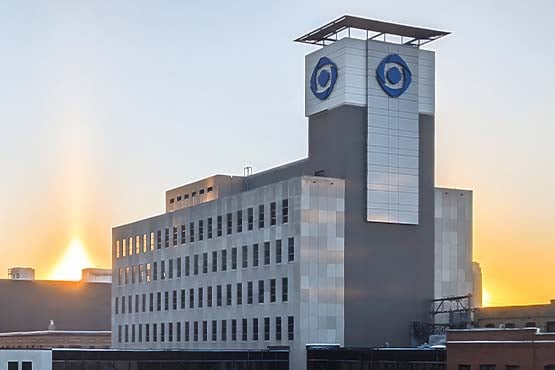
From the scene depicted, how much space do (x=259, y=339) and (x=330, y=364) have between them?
11.3m

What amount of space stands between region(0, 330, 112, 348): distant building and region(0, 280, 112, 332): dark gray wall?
25178mm

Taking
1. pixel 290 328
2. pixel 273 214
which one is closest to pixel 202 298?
pixel 273 214

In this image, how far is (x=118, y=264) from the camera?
141250mm

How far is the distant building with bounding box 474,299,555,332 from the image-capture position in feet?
314

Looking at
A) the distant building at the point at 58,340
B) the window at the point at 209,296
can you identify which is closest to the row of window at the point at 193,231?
the window at the point at 209,296

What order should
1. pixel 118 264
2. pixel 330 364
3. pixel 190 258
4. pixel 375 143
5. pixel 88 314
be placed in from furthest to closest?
pixel 88 314, pixel 118 264, pixel 190 258, pixel 375 143, pixel 330 364

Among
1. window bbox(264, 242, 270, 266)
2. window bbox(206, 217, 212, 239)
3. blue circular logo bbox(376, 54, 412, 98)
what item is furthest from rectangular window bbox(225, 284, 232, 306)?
blue circular logo bbox(376, 54, 412, 98)

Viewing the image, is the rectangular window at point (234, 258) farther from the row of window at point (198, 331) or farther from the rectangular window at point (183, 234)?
the rectangular window at point (183, 234)

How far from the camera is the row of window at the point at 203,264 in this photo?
342 feet

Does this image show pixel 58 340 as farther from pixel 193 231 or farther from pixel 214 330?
pixel 214 330

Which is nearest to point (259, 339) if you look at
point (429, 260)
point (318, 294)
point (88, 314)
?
point (318, 294)

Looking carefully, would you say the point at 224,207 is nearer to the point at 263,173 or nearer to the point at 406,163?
the point at 263,173

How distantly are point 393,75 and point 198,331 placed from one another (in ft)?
112

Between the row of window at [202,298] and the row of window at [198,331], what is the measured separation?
1.77m
